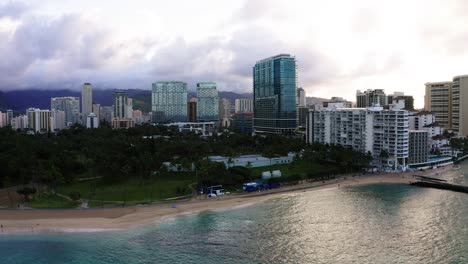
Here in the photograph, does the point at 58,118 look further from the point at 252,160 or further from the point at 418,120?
the point at 418,120

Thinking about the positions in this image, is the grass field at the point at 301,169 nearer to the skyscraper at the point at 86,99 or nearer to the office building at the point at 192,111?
the office building at the point at 192,111

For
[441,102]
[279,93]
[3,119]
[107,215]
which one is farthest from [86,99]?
[107,215]

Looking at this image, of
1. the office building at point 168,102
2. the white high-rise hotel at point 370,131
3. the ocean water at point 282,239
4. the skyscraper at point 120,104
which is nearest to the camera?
the ocean water at point 282,239

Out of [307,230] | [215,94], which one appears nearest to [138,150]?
[307,230]

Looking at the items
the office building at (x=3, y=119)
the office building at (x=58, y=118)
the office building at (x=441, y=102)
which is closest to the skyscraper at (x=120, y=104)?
the office building at (x=58, y=118)

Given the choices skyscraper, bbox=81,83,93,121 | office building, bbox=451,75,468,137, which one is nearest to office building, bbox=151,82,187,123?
skyscraper, bbox=81,83,93,121

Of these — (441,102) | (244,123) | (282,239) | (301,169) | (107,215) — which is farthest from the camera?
(244,123)
